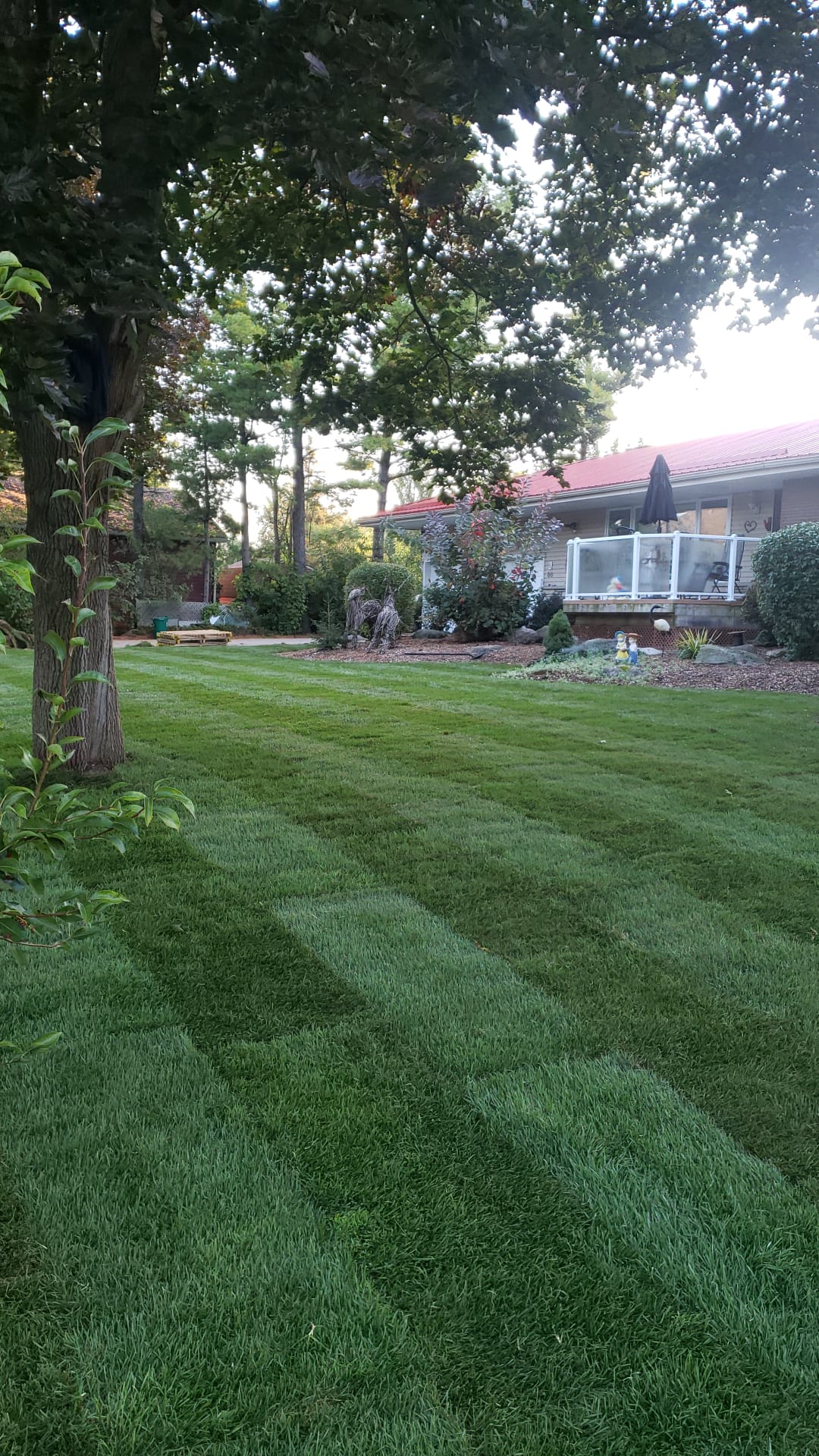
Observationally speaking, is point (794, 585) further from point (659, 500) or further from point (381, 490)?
point (381, 490)

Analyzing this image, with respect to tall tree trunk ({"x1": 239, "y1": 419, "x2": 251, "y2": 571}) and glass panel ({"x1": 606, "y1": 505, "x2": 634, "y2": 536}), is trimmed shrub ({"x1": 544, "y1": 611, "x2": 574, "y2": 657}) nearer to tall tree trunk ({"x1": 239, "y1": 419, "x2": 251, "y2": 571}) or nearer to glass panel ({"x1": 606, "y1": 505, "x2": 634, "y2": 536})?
glass panel ({"x1": 606, "y1": 505, "x2": 634, "y2": 536})

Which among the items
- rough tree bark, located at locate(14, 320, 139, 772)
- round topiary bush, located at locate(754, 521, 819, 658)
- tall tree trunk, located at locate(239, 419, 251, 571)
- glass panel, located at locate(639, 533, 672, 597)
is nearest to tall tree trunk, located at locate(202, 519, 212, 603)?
tall tree trunk, located at locate(239, 419, 251, 571)

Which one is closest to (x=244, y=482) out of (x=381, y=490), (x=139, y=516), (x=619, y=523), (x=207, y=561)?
(x=207, y=561)

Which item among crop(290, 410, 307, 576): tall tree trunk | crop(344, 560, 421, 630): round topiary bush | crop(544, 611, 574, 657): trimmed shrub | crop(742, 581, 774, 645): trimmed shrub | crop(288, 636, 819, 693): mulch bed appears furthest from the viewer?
crop(290, 410, 307, 576): tall tree trunk

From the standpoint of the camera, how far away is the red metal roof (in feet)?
51.2

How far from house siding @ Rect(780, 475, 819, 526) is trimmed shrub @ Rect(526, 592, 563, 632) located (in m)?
4.34

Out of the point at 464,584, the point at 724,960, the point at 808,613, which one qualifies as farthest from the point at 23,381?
the point at 464,584

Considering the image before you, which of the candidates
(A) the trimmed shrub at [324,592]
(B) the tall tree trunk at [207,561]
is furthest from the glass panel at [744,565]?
(B) the tall tree trunk at [207,561]

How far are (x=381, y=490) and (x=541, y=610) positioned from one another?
60.4 feet

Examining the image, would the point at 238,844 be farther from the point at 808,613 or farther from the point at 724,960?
the point at 808,613

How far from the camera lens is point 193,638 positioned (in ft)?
64.0

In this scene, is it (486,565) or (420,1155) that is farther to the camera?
(486,565)

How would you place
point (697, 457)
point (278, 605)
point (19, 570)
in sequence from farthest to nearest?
1. point (278, 605)
2. point (697, 457)
3. point (19, 570)

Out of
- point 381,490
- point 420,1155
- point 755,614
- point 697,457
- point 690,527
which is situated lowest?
point 420,1155
